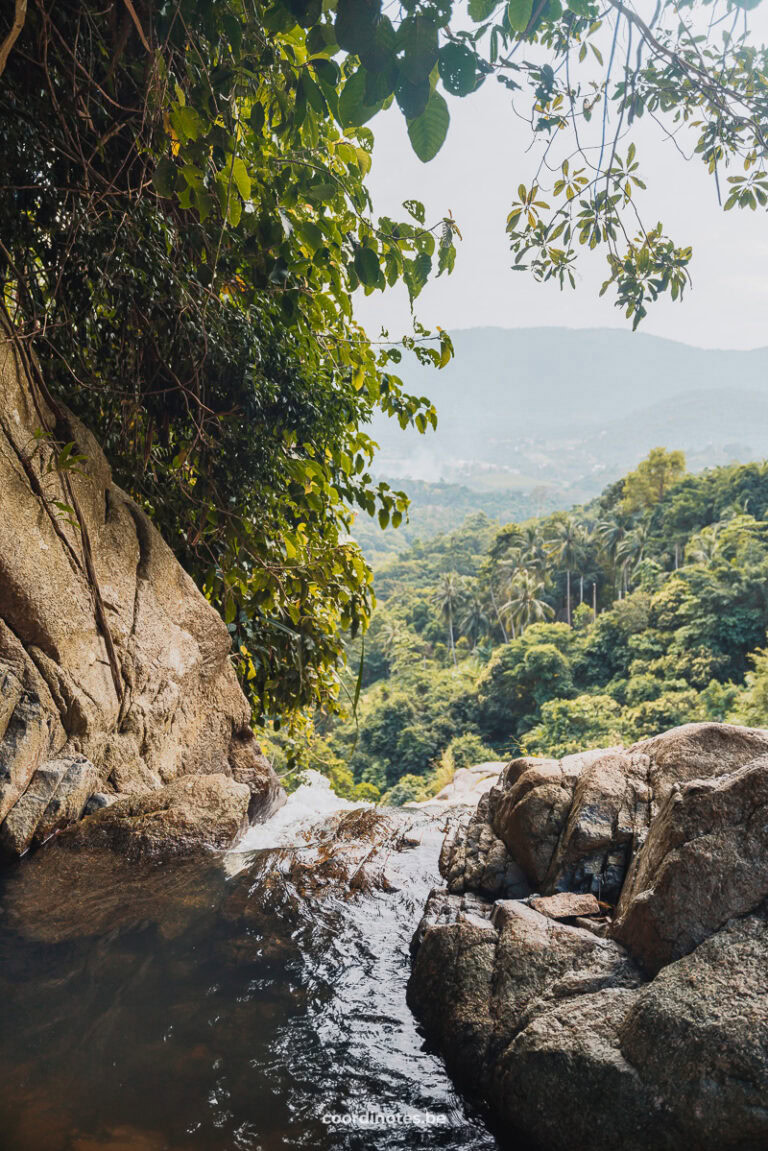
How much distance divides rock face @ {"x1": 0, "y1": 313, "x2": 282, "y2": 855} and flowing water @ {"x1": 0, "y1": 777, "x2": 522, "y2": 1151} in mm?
543

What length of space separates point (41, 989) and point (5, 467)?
104 inches

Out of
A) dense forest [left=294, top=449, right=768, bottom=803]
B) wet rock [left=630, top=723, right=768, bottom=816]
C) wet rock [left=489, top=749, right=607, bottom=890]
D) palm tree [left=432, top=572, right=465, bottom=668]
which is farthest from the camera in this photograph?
palm tree [left=432, top=572, right=465, bottom=668]

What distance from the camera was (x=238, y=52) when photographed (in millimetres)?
1757

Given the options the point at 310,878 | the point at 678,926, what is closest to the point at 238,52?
the point at 678,926

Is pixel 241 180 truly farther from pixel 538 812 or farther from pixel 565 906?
pixel 538 812

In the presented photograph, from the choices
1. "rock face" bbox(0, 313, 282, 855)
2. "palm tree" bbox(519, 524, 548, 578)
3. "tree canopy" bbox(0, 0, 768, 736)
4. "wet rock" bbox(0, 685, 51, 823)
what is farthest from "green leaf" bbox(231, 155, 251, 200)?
"palm tree" bbox(519, 524, 548, 578)

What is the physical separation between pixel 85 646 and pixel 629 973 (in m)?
3.48

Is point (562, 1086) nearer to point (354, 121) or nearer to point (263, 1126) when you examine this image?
point (263, 1126)

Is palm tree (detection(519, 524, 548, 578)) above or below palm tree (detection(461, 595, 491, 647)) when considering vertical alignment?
above

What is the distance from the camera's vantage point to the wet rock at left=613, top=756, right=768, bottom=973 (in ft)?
7.73

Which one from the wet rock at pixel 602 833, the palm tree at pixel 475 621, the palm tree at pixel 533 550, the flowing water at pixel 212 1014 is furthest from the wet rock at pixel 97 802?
the palm tree at pixel 475 621

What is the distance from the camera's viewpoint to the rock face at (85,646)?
11.7 ft

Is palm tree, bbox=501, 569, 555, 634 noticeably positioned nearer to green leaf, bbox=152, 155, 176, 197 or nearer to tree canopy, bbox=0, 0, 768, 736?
tree canopy, bbox=0, 0, 768, 736

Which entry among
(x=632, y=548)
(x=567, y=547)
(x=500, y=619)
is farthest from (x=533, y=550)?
(x=632, y=548)
